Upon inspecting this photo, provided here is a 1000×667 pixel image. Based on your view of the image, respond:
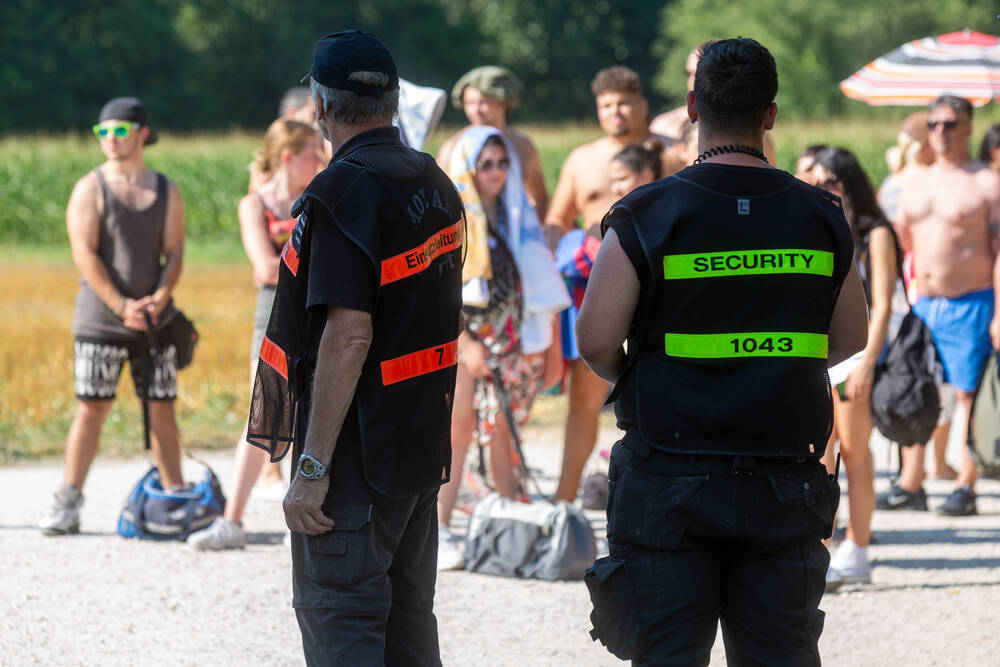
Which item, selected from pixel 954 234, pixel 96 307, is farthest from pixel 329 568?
pixel 954 234

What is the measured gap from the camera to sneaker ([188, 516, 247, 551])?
6164 millimetres

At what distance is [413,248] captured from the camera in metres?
3.25

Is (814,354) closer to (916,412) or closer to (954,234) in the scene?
(916,412)

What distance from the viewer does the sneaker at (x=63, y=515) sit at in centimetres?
648

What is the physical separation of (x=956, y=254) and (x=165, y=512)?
4.59 metres

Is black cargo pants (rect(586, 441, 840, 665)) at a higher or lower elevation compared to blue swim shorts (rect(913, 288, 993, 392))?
lower

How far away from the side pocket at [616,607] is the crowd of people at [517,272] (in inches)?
105

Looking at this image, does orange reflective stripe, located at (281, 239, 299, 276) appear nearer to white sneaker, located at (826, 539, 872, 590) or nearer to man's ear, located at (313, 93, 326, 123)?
man's ear, located at (313, 93, 326, 123)

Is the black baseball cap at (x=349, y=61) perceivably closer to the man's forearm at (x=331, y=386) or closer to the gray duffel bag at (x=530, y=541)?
the man's forearm at (x=331, y=386)

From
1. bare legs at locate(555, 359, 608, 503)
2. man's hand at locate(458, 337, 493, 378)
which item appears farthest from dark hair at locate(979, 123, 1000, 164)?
man's hand at locate(458, 337, 493, 378)

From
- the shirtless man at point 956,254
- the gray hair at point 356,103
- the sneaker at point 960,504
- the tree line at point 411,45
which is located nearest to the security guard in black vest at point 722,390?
the gray hair at point 356,103

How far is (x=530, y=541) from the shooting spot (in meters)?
5.78

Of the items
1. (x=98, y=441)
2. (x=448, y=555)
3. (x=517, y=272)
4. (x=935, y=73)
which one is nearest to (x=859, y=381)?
(x=517, y=272)

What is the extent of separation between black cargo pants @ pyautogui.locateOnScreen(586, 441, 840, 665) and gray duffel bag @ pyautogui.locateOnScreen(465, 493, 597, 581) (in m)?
2.66
